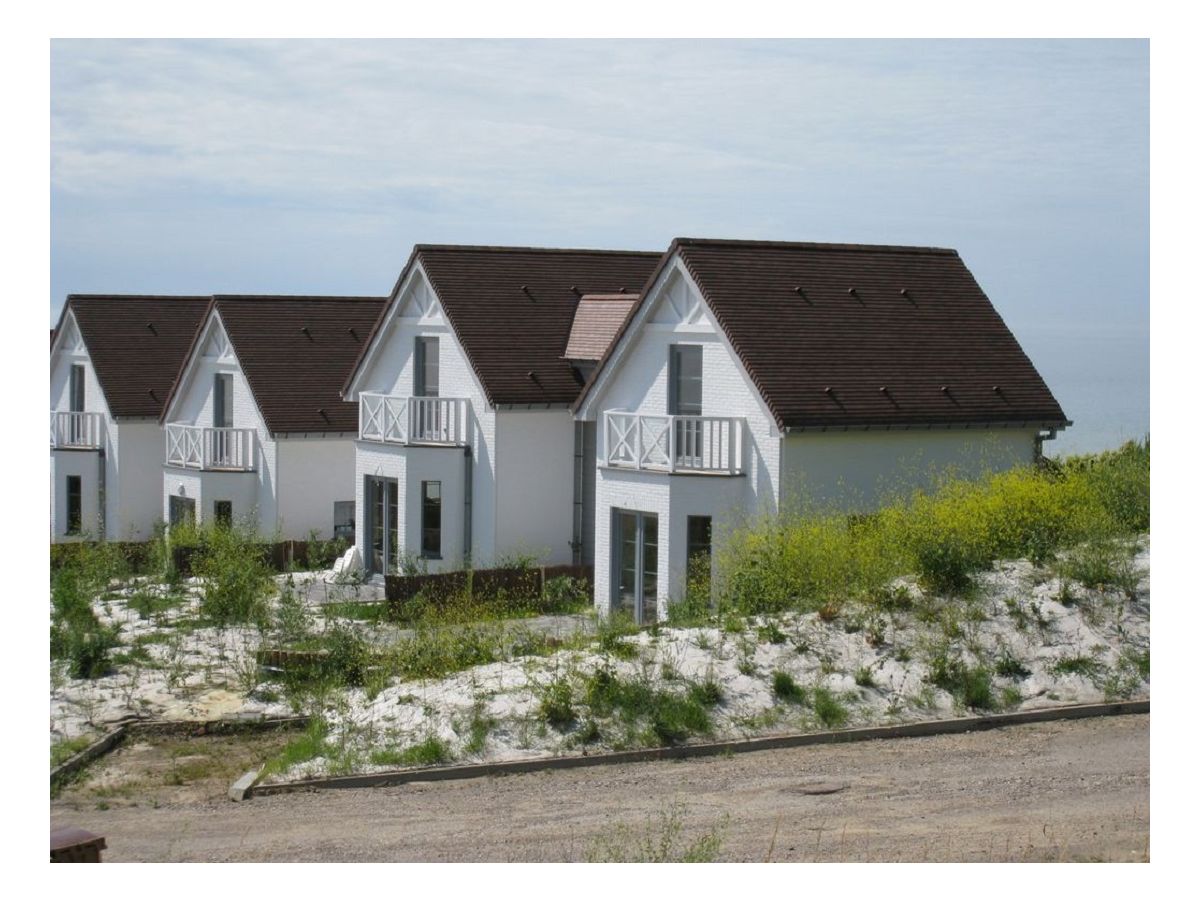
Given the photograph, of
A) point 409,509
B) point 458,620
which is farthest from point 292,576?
point 458,620

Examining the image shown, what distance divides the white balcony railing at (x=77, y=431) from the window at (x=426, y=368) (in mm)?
10817

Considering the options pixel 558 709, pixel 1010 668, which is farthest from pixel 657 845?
pixel 1010 668

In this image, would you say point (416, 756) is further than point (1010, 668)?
No

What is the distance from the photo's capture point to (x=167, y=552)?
3155 centimetres

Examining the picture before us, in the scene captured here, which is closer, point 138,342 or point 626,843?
point 626,843

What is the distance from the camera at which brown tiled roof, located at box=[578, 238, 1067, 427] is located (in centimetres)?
2517

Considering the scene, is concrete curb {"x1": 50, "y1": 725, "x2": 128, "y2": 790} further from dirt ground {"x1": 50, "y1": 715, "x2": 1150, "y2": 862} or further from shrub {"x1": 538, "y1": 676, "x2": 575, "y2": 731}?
shrub {"x1": 538, "y1": 676, "x2": 575, "y2": 731}

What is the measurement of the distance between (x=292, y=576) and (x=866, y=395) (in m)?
11.1

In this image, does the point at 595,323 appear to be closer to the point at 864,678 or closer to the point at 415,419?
the point at 415,419

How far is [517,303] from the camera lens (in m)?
30.9

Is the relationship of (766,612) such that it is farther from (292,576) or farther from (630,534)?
(292,576)

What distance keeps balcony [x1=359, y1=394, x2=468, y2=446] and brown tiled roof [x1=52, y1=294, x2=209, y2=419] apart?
828 cm

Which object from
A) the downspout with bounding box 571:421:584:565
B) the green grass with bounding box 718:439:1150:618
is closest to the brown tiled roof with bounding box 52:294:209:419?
the downspout with bounding box 571:421:584:565

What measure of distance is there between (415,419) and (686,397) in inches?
256
